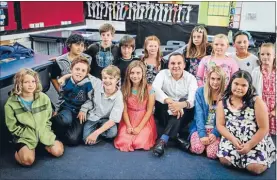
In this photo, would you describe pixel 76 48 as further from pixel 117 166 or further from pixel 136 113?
pixel 117 166

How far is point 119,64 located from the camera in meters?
2.81

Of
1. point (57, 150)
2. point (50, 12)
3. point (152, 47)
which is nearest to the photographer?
point (57, 150)

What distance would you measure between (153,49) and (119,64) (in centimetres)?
35

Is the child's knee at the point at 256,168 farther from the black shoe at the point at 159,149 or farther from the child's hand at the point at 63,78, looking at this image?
the child's hand at the point at 63,78

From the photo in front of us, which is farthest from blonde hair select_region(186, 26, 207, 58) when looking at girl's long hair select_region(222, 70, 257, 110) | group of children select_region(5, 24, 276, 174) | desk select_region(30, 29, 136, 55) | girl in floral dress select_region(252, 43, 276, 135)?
desk select_region(30, 29, 136, 55)

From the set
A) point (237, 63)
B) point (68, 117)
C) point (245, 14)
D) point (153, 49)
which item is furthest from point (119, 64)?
point (245, 14)

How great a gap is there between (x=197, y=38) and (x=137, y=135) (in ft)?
3.59

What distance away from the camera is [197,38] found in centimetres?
280

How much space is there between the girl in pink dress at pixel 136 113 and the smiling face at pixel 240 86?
675mm

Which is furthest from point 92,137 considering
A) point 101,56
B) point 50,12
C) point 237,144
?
point 50,12

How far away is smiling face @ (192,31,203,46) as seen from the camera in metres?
2.80

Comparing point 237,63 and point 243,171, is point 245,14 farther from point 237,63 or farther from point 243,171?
point 243,171

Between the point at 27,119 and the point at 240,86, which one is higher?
the point at 240,86

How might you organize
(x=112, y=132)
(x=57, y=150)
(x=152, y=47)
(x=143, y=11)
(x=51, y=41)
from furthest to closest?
(x=143, y=11)
(x=51, y=41)
(x=152, y=47)
(x=112, y=132)
(x=57, y=150)
